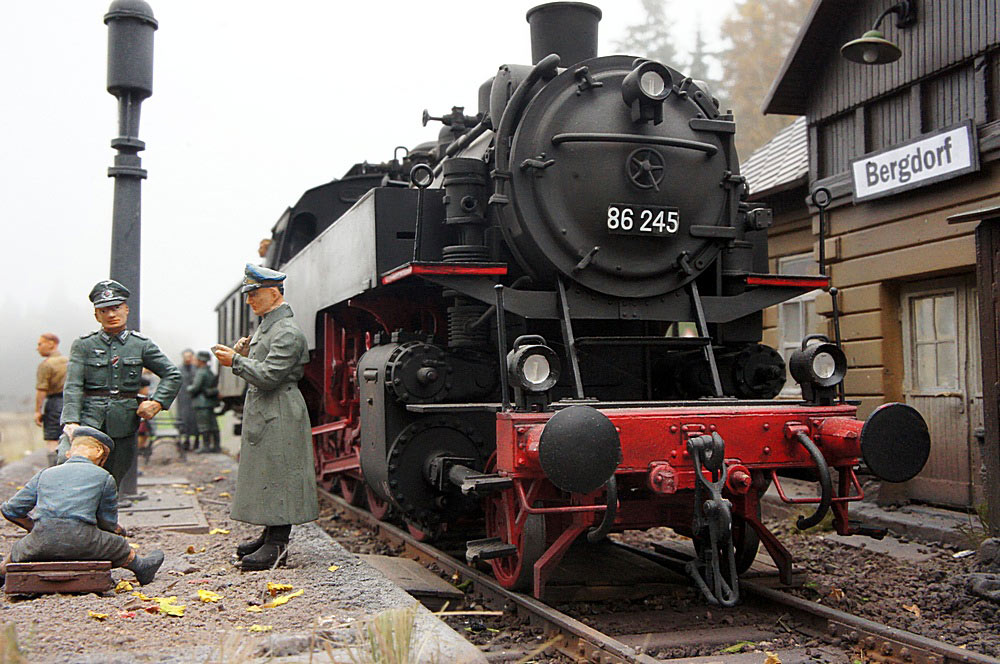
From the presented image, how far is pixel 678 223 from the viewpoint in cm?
520

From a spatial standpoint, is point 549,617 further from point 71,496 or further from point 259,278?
point 259,278

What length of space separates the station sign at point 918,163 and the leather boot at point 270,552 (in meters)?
5.42

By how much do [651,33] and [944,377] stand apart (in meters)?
27.4

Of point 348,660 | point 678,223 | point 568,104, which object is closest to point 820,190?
point 678,223

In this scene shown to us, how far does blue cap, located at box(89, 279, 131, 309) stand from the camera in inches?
211

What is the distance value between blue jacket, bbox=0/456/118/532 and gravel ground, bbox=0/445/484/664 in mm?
369

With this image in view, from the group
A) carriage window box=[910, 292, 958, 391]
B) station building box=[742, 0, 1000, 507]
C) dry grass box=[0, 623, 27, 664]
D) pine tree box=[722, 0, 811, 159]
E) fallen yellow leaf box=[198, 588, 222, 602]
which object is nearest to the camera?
dry grass box=[0, 623, 27, 664]

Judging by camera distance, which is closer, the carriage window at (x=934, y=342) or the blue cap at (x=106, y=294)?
the blue cap at (x=106, y=294)

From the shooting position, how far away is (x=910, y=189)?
24.4 ft

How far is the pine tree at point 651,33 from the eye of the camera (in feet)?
107

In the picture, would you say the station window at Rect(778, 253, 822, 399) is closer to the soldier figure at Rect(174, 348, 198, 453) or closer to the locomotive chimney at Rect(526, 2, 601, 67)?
the locomotive chimney at Rect(526, 2, 601, 67)

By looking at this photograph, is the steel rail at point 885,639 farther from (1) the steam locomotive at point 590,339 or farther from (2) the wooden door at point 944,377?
(2) the wooden door at point 944,377

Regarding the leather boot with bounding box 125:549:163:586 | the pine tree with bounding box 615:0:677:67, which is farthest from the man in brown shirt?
the pine tree with bounding box 615:0:677:67

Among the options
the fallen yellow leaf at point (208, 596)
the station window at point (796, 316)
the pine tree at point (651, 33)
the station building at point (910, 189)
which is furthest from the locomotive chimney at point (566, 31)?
the pine tree at point (651, 33)
